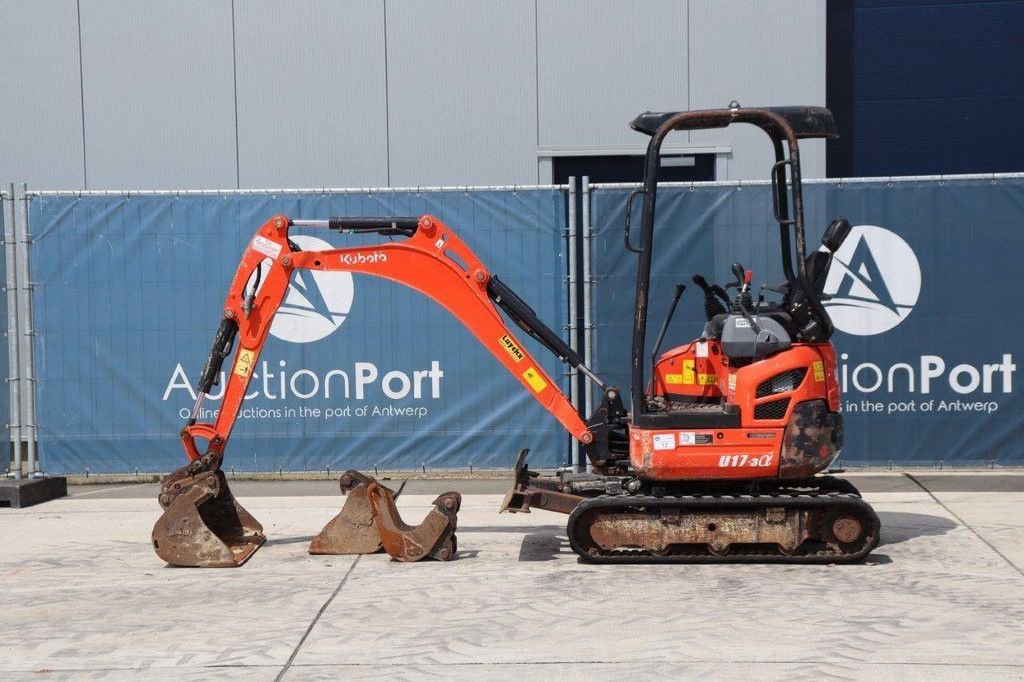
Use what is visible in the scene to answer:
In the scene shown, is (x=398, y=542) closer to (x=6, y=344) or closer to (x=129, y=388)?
(x=129, y=388)

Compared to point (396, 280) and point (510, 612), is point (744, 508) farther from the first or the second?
point (396, 280)

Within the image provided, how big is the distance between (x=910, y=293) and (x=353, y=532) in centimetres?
558

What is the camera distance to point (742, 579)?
7418mm

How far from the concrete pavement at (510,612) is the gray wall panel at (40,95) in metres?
7.26

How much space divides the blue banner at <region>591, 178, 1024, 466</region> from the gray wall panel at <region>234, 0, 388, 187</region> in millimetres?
5211

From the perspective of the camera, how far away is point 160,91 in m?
15.0

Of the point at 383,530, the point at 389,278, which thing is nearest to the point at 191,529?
the point at 383,530

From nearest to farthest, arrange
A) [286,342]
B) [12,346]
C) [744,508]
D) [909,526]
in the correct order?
1. [744,508]
2. [909,526]
3. [12,346]
4. [286,342]

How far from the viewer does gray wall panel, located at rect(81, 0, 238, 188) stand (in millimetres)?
14969

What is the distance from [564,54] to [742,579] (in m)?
9.00

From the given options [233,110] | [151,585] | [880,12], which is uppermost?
[880,12]

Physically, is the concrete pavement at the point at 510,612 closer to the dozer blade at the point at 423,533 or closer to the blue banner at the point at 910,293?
the dozer blade at the point at 423,533

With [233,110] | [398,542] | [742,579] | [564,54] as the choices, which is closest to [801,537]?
[742,579]

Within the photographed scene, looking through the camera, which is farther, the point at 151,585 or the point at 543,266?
the point at 543,266
